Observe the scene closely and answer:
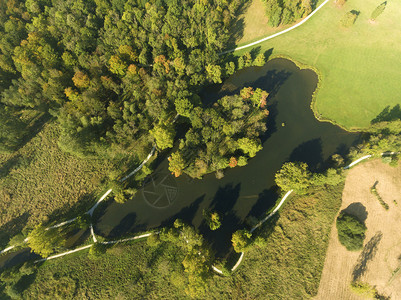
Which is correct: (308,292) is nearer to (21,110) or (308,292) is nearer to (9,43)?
(21,110)

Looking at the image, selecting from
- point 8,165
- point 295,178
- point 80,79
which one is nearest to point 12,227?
point 8,165

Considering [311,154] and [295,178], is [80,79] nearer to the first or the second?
[295,178]

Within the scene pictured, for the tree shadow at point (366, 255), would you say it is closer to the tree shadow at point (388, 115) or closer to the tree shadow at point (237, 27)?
the tree shadow at point (388, 115)

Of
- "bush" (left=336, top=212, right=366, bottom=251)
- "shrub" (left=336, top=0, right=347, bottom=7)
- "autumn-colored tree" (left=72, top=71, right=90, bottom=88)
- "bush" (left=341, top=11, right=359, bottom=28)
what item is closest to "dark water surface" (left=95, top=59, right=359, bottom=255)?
"bush" (left=336, top=212, right=366, bottom=251)

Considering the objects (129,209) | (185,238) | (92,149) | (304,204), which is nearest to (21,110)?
(92,149)

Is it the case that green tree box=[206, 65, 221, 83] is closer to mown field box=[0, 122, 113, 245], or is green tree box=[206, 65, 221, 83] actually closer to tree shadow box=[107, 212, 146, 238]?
mown field box=[0, 122, 113, 245]

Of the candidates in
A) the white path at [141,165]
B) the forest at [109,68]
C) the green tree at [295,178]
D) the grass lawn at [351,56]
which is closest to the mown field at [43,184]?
the forest at [109,68]
